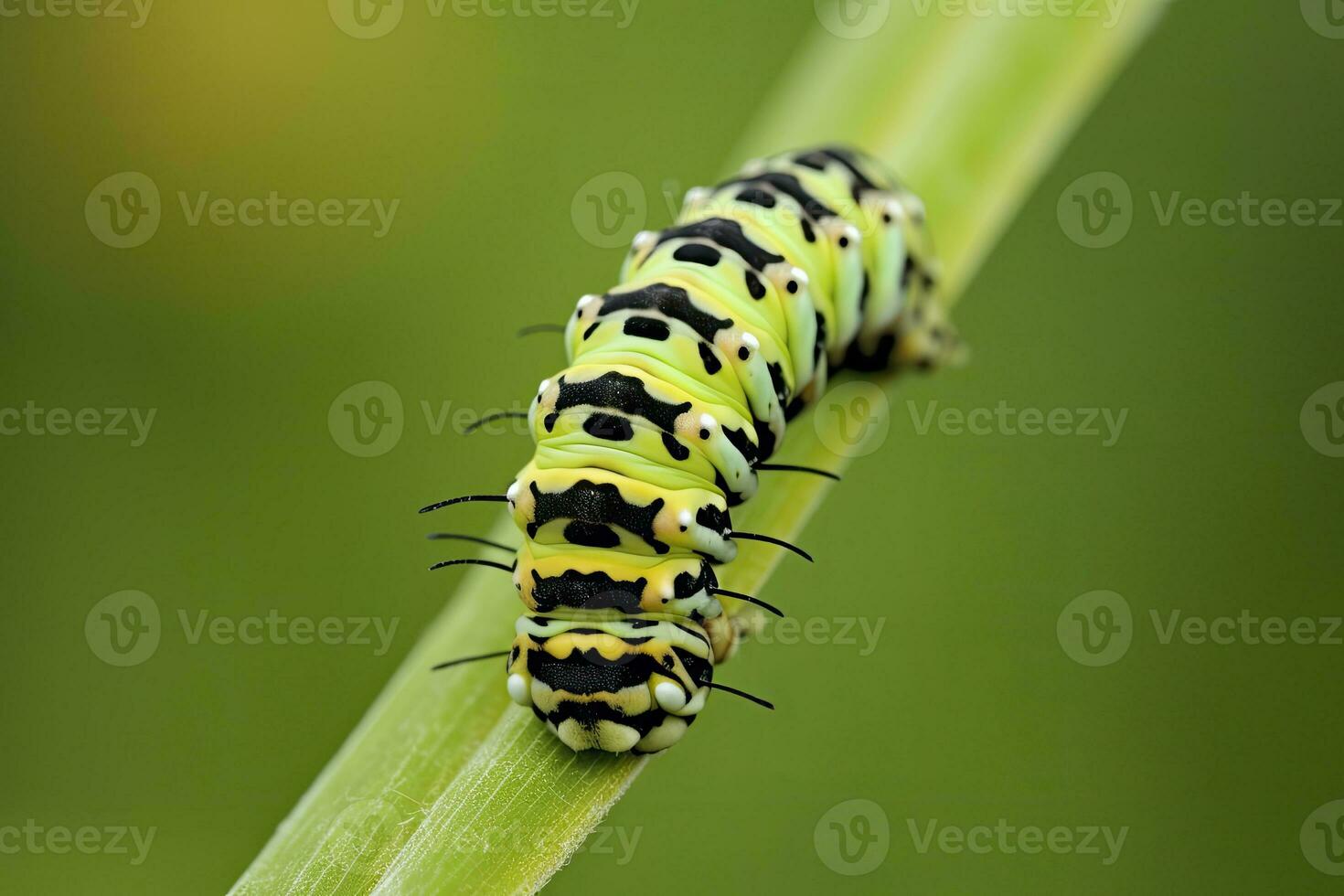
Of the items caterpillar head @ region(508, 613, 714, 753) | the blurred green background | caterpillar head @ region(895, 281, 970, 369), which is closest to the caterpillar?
caterpillar head @ region(508, 613, 714, 753)

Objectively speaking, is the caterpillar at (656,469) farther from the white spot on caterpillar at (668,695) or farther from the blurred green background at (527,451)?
the blurred green background at (527,451)

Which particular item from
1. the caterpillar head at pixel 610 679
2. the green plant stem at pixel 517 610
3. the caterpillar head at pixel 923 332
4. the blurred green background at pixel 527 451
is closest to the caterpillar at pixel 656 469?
the caterpillar head at pixel 610 679

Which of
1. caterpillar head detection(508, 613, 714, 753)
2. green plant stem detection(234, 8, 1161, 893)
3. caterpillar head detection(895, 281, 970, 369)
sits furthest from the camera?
caterpillar head detection(895, 281, 970, 369)

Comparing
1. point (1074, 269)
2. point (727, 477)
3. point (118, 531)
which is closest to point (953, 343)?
point (1074, 269)

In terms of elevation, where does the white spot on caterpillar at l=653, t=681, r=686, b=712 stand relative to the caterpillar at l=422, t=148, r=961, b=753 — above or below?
below

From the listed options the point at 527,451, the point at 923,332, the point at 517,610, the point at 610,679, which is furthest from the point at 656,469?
the point at 527,451

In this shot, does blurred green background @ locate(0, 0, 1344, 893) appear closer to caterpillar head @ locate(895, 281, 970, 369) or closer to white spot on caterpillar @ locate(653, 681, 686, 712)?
caterpillar head @ locate(895, 281, 970, 369)

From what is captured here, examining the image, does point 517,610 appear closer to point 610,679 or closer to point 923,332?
point 610,679

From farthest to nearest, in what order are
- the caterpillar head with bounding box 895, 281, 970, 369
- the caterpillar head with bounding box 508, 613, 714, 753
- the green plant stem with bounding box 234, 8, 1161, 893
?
the caterpillar head with bounding box 895, 281, 970, 369, the caterpillar head with bounding box 508, 613, 714, 753, the green plant stem with bounding box 234, 8, 1161, 893
